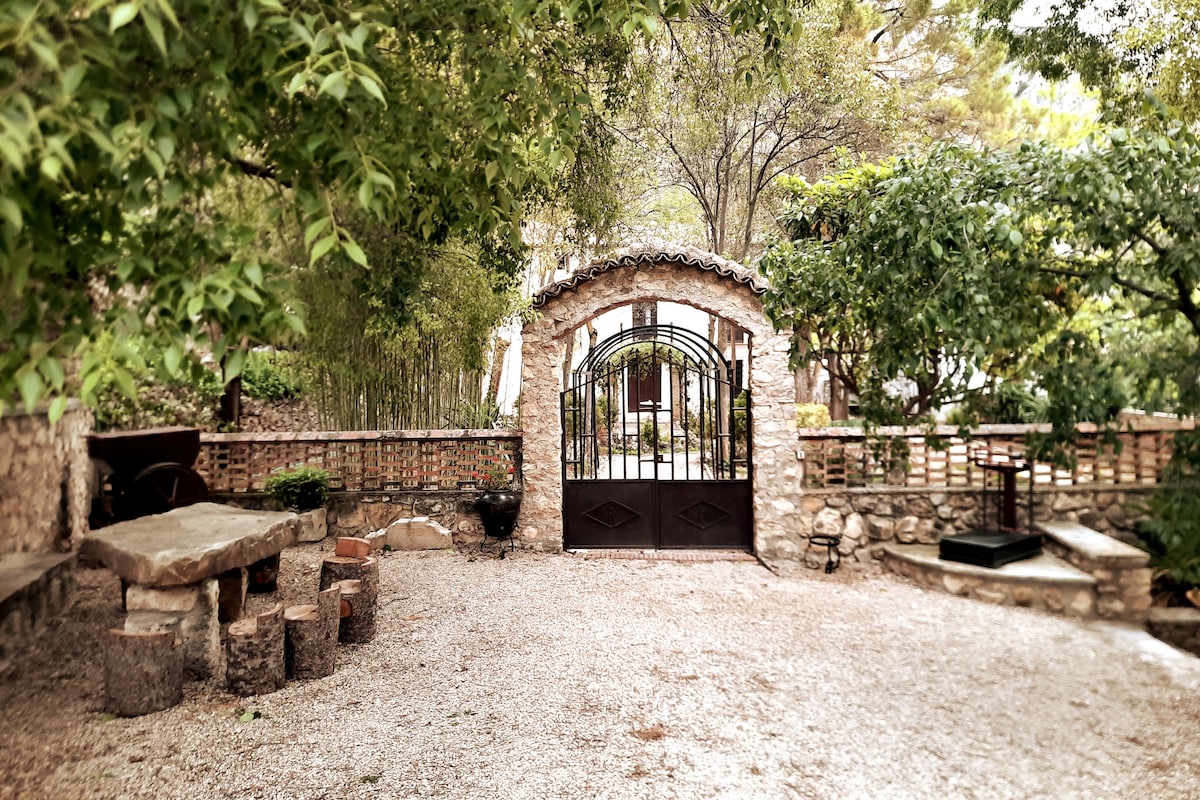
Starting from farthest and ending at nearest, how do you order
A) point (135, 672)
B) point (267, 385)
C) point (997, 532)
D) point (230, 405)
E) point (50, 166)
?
point (267, 385)
point (230, 405)
point (997, 532)
point (135, 672)
point (50, 166)

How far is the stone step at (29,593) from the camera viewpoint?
4457 millimetres

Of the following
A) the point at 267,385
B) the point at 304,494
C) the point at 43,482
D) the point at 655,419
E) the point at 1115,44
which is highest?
the point at 1115,44

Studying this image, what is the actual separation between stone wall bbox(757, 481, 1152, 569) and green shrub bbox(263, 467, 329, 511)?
4.74 meters

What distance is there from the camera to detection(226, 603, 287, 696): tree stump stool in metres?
4.05

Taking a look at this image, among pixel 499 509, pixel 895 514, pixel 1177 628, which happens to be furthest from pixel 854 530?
pixel 499 509

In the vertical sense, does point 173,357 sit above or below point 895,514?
above

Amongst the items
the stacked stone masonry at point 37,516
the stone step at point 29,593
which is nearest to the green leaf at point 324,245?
the stacked stone masonry at point 37,516

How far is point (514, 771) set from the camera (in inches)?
129

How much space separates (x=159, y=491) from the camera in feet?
21.3

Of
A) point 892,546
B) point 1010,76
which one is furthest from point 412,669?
point 1010,76

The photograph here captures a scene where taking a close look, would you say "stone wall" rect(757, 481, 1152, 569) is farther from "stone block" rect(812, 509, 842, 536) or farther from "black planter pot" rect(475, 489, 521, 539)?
"black planter pot" rect(475, 489, 521, 539)

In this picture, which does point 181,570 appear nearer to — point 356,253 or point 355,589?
point 355,589

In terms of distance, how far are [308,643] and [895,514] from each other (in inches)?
219

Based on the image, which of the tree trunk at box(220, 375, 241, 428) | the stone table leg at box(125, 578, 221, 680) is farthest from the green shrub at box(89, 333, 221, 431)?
the stone table leg at box(125, 578, 221, 680)
